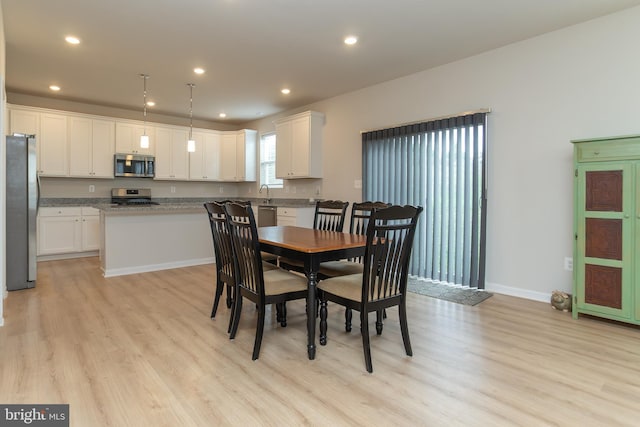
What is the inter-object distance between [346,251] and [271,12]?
2184mm

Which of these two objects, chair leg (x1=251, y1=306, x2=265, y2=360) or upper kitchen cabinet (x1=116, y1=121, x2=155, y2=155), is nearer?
chair leg (x1=251, y1=306, x2=265, y2=360)

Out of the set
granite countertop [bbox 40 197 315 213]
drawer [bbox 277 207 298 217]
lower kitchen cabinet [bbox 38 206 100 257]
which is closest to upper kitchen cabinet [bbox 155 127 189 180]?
granite countertop [bbox 40 197 315 213]

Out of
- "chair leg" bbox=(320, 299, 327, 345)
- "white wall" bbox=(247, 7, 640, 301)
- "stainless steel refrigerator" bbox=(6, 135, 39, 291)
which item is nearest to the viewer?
"chair leg" bbox=(320, 299, 327, 345)

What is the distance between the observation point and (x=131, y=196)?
656 cm

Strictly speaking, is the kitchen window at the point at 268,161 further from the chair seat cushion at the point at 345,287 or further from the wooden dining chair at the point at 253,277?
the chair seat cushion at the point at 345,287

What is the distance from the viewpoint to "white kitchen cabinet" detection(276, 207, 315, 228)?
5.53 meters

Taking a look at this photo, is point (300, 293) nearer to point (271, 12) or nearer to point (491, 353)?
point (491, 353)

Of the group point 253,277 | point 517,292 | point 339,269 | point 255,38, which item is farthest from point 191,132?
point 517,292

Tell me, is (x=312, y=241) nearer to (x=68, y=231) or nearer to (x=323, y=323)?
(x=323, y=323)

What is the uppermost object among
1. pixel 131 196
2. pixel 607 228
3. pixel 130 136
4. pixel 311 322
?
pixel 130 136

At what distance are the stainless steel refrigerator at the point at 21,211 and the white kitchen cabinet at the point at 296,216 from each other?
313 centimetres

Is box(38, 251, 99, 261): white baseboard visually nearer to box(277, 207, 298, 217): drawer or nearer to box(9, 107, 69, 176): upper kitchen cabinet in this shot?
box(9, 107, 69, 176): upper kitchen cabinet

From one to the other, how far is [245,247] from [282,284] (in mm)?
368

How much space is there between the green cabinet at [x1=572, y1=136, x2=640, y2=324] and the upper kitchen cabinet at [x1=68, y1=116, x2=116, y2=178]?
6649mm
